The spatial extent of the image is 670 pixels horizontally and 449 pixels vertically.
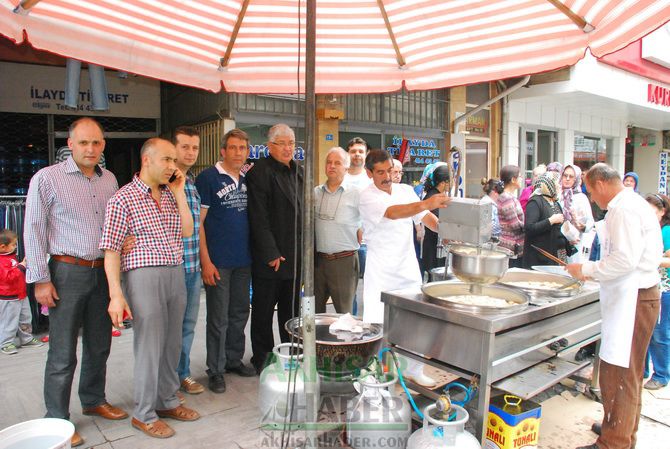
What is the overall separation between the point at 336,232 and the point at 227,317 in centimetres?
110

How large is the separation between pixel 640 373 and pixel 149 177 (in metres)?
3.10

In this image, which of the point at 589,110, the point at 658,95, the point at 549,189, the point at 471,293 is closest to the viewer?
the point at 471,293

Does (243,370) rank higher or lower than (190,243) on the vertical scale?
lower

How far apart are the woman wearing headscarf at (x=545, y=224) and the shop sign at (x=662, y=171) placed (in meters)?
14.6

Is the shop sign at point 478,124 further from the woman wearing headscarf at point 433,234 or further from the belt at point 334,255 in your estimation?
the belt at point 334,255

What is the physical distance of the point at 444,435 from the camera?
7.44ft

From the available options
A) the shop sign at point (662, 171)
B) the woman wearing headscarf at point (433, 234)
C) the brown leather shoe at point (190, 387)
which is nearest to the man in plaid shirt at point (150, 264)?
the brown leather shoe at point (190, 387)

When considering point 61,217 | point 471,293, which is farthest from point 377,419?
point 61,217

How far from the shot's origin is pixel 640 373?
276 centimetres

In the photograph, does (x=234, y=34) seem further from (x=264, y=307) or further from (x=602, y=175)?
(x=602, y=175)

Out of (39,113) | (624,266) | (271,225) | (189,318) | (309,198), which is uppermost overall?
(39,113)

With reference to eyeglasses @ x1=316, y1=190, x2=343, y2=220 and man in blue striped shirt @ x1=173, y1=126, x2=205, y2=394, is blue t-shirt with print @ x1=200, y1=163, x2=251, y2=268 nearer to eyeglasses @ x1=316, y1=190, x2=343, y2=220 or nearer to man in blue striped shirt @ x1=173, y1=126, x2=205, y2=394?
man in blue striped shirt @ x1=173, y1=126, x2=205, y2=394

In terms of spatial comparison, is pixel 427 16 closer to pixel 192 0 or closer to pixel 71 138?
pixel 192 0

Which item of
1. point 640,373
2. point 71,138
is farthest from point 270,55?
point 640,373
